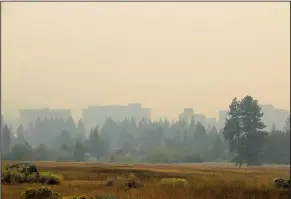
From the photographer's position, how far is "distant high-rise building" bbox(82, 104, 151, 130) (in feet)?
60.5

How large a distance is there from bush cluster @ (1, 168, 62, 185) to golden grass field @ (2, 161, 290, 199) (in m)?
0.10

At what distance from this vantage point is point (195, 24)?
1836 cm

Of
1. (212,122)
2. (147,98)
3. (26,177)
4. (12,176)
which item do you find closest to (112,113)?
(147,98)

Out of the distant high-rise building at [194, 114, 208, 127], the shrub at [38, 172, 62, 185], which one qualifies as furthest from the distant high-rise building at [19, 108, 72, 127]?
the distant high-rise building at [194, 114, 208, 127]

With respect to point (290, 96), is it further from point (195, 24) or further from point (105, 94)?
point (105, 94)

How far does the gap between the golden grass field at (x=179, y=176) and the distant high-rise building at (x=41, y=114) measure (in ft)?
3.31

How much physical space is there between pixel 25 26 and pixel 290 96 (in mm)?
5979

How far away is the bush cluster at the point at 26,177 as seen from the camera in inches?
721

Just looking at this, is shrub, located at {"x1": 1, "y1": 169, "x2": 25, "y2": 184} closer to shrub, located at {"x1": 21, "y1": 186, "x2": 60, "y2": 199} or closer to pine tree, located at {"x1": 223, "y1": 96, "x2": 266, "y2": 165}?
shrub, located at {"x1": 21, "y1": 186, "x2": 60, "y2": 199}

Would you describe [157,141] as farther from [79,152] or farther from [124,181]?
[79,152]

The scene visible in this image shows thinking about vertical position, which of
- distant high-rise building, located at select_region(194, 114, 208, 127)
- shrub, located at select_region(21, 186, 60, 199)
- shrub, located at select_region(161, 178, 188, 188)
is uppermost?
distant high-rise building, located at select_region(194, 114, 208, 127)

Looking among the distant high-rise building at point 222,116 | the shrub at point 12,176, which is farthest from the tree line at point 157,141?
the shrub at point 12,176

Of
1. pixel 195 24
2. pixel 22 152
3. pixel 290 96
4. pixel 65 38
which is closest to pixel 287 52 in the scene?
pixel 290 96

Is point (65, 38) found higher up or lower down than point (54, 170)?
higher up
